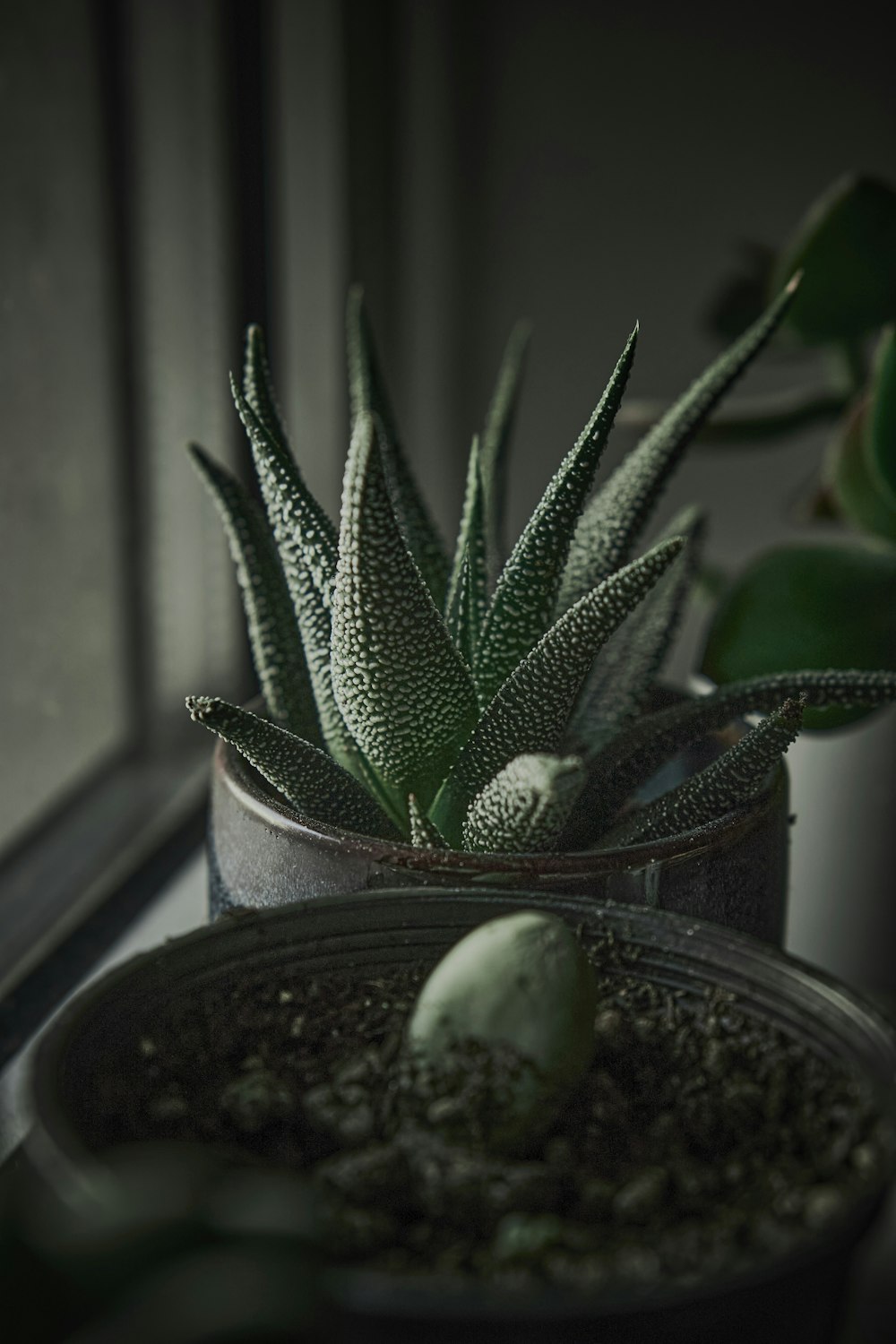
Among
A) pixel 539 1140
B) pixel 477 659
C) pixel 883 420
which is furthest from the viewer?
pixel 883 420

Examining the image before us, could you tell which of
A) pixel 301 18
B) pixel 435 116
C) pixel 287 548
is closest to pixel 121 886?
pixel 287 548

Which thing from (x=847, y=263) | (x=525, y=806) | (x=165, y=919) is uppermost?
(x=847, y=263)

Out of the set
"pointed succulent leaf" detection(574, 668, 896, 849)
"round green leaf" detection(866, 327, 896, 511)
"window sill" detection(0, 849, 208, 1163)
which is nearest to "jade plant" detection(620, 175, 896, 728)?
"round green leaf" detection(866, 327, 896, 511)

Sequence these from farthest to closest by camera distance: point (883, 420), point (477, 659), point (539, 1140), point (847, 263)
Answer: point (847, 263), point (883, 420), point (477, 659), point (539, 1140)

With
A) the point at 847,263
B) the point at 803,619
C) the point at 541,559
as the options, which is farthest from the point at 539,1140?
the point at 847,263

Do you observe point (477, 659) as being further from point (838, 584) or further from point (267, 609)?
point (838, 584)

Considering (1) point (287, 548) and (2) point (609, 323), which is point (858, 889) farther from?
(2) point (609, 323)

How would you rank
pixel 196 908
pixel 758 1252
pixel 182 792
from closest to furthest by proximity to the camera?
pixel 758 1252, pixel 196 908, pixel 182 792
